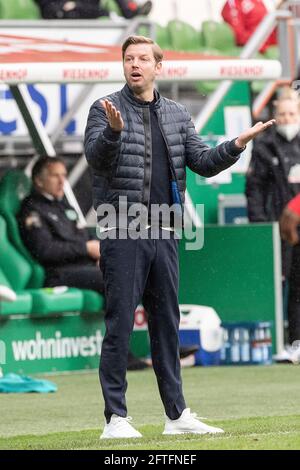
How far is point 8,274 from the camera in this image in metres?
14.0

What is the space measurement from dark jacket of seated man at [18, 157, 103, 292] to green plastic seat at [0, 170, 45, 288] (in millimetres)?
58

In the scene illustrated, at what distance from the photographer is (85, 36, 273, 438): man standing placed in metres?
8.69

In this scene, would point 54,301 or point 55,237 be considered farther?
point 55,237

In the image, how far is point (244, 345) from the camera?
1470cm

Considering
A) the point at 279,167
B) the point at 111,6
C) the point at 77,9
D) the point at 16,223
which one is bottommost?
the point at 16,223

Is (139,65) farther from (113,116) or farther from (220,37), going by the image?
(220,37)

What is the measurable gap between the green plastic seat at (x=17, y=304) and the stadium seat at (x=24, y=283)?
8cm

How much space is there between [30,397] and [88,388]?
72 cm

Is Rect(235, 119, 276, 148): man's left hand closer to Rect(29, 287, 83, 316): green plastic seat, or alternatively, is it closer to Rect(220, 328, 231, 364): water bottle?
Rect(29, 287, 83, 316): green plastic seat

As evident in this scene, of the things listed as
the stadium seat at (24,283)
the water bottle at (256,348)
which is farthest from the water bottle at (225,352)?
the stadium seat at (24,283)

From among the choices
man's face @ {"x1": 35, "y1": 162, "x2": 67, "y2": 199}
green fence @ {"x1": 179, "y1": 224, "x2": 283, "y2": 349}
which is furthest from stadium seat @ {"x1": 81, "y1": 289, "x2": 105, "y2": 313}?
green fence @ {"x1": 179, "y1": 224, "x2": 283, "y2": 349}

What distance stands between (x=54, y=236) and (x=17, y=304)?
0.93 m

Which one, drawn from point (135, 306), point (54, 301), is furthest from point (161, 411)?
point (54, 301)
